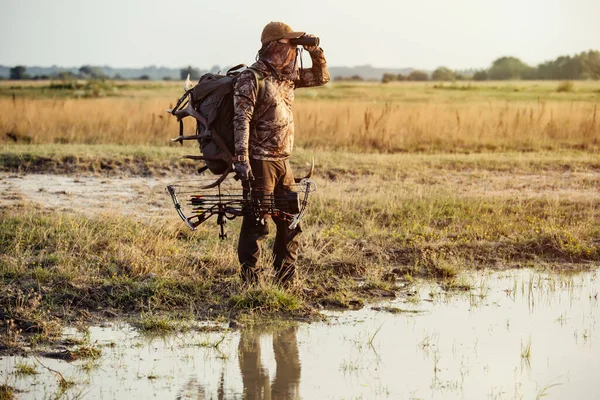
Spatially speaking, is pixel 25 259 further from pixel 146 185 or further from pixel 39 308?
pixel 146 185

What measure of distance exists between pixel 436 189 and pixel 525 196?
1.27 metres

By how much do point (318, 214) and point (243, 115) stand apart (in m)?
4.25

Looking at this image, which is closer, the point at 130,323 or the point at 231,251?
the point at 130,323

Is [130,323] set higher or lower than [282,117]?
lower

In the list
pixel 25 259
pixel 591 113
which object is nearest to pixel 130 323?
pixel 25 259

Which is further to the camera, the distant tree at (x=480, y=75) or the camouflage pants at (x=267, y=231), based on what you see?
the distant tree at (x=480, y=75)

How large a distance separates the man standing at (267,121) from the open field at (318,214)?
545 mm

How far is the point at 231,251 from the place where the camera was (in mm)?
8734

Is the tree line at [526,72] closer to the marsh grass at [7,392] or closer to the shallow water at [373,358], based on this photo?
the shallow water at [373,358]

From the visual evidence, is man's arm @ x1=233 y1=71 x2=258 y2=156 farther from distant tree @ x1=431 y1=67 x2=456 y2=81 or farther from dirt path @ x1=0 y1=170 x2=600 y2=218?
distant tree @ x1=431 y1=67 x2=456 y2=81

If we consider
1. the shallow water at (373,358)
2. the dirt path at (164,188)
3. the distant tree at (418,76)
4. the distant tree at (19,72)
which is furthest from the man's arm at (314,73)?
the distant tree at (418,76)

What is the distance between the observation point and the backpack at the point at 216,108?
702 cm

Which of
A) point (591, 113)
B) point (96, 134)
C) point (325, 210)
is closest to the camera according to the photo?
point (325, 210)

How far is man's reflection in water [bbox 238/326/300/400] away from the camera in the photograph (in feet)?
18.4
